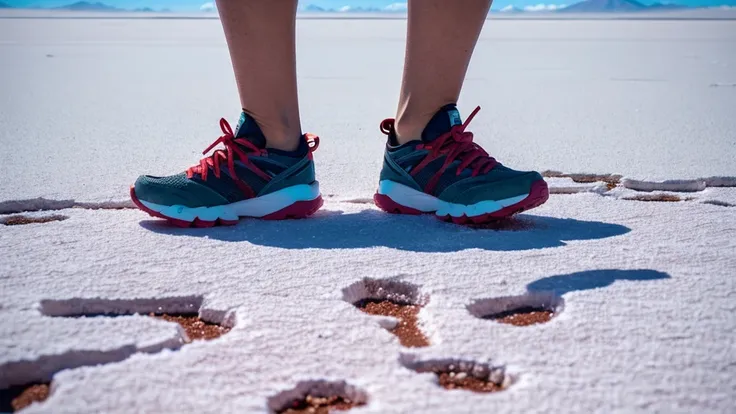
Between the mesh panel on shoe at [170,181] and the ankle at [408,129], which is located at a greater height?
the ankle at [408,129]

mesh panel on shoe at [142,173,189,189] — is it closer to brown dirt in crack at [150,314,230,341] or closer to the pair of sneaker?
the pair of sneaker

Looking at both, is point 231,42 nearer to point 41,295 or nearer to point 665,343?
point 41,295

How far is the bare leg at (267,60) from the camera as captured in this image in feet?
6.04

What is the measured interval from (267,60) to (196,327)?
0.82 metres

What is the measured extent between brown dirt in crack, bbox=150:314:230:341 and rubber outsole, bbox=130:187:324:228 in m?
0.51

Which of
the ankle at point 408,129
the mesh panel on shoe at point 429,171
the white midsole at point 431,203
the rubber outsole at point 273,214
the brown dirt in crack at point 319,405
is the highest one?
the ankle at point 408,129

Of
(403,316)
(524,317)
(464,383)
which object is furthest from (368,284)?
(464,383)

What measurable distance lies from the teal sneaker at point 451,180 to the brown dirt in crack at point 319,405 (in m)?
0.88

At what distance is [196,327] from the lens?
51.0 inches

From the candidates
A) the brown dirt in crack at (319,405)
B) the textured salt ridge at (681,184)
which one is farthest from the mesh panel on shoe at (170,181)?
the textured salt ridge at (681,184)

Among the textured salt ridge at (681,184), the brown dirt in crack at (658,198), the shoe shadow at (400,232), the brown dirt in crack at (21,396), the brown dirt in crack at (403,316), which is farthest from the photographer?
the textured salt ridge at (681,184)

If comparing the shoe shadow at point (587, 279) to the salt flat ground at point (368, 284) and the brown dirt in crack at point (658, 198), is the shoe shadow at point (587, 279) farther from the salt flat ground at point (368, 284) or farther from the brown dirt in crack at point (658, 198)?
the brown dirt in crack at point (658, 198)

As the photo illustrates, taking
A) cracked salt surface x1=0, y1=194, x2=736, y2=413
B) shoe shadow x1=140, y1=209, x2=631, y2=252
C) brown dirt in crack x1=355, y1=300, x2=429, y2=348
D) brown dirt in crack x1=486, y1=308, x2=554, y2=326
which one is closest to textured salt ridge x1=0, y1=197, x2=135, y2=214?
cracked salt surface x1=0, y1=194, x2=736, y2=413

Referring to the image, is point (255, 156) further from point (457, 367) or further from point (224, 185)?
point (457, 367)
